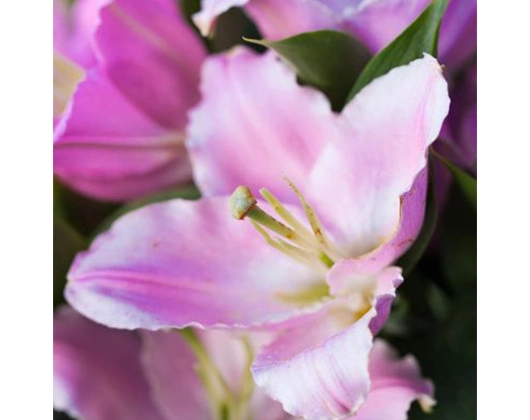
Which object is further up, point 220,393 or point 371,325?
point 371,325

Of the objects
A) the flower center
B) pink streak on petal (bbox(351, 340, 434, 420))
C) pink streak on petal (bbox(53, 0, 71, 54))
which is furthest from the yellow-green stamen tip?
pink streak on petal (bbox(53, 0, 71, 54))

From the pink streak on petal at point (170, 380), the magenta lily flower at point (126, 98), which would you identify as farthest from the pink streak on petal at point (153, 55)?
the pink streak on petal at point (170, 380)

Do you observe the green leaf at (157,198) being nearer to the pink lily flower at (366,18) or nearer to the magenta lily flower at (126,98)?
the magenta lily flower at (126,98)

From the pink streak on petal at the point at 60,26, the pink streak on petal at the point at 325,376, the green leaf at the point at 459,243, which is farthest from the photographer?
the pink streak on petal at the point at 60,26

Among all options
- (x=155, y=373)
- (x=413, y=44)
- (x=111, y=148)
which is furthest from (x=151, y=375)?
(x=413, y=44)

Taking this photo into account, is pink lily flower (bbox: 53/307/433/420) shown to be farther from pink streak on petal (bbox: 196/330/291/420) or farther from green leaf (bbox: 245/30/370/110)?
green leaf (bbox: 245/30/370/110)

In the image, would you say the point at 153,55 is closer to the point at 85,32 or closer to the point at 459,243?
the point at 85,32

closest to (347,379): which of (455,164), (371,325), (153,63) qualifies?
(371,325)
